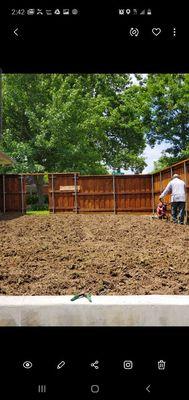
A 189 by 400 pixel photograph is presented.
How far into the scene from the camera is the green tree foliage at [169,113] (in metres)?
18.5

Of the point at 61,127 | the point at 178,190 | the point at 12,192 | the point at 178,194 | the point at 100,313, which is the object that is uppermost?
the point at 61,127

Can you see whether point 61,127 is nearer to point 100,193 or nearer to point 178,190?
point 100,193

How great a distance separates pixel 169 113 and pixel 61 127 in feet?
18.9

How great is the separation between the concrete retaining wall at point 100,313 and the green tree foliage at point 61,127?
61.1ft

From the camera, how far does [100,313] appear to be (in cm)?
162
